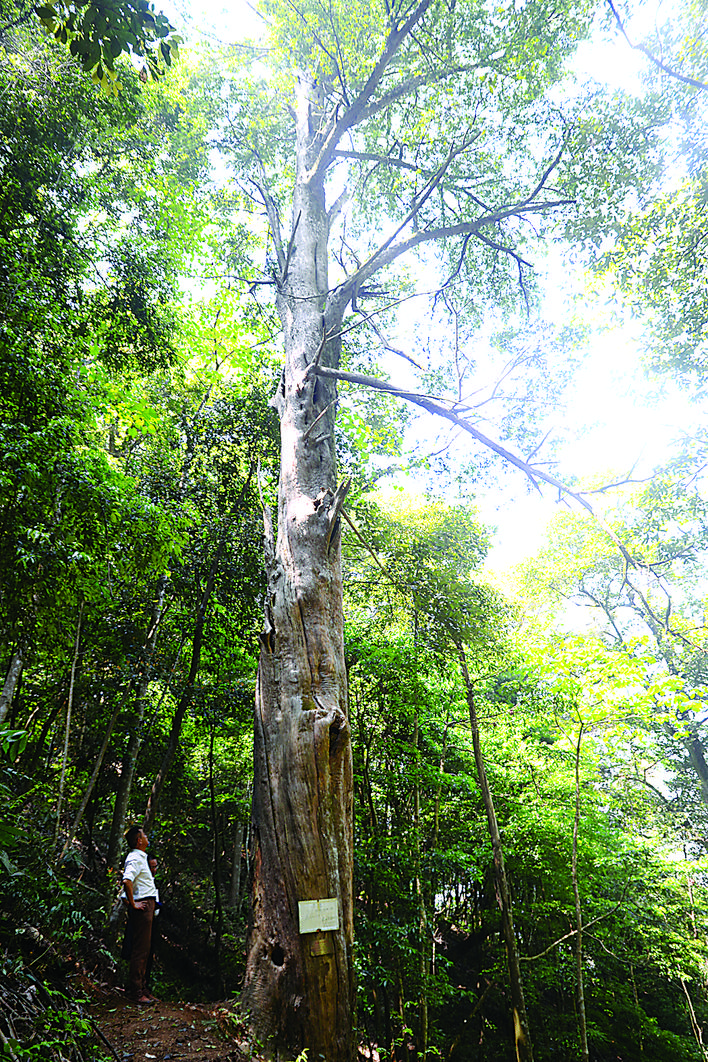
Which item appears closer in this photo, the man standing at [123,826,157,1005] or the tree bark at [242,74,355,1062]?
the tree bark at [242,74,355,1062]

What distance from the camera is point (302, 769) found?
8.54ft

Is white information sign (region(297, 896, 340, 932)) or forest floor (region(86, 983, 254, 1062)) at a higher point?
white information sign (region(297, 896, 340, 932))

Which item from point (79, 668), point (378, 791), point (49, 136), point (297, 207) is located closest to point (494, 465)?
Result: point (297, 207)

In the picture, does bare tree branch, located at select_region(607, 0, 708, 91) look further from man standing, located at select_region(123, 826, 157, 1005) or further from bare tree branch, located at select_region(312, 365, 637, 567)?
man standing, located at select_region(123, 826, 157, 1005)

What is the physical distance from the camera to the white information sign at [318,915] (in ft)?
7.64

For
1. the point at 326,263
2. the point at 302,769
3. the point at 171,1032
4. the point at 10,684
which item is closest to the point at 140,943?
the point at 171,1032

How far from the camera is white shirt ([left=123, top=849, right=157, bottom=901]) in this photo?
3.71 m

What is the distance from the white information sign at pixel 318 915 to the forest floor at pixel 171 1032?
0.47m

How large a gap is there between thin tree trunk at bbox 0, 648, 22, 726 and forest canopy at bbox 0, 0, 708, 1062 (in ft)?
0.10

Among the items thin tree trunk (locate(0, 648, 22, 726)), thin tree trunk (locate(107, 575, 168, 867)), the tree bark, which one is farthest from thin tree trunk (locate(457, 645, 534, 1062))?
thin tree trunk (locate(0, 648, 22, 726))

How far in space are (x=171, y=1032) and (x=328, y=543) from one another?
263 cm

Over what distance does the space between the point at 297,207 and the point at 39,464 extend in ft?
13.3

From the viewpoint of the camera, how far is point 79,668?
214 inches

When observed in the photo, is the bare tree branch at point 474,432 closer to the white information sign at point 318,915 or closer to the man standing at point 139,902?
the white information sign at point 318,915
